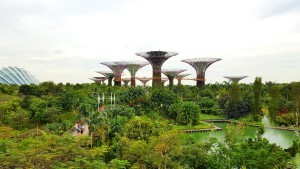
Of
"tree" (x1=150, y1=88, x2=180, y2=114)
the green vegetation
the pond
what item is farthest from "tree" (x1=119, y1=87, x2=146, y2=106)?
the pond

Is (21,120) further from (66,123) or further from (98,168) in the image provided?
(98,168)

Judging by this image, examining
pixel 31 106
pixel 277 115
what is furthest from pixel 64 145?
pixel 277 115

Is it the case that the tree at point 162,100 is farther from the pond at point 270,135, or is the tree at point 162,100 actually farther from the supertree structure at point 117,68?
the supertree structure at point 117,68

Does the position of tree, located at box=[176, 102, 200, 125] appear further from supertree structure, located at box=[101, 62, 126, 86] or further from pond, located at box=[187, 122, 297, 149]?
supertree structure, located at box=[101, 62, 126, 86]

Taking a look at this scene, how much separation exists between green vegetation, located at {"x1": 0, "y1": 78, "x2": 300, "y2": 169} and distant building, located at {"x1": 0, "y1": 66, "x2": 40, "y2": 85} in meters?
25.3

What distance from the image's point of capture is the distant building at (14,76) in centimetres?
7269

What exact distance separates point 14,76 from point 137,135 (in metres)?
62.6

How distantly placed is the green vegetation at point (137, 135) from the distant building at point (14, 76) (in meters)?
25.3

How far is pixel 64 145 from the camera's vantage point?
1308 centimetres

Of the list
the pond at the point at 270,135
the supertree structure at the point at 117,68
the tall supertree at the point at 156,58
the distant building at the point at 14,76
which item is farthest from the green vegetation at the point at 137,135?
the distant building at the point at 14,76

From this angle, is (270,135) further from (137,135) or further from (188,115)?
(137,135)

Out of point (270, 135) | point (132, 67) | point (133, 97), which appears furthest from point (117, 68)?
point (270, 135)

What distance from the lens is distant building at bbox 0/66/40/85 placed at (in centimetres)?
7269

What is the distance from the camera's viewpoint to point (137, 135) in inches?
799
